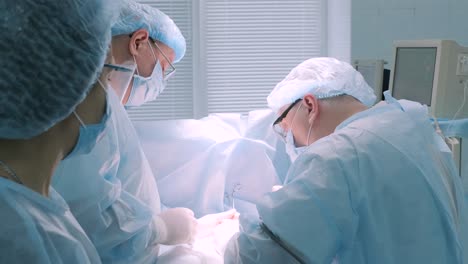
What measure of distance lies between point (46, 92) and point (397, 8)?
2972 mm

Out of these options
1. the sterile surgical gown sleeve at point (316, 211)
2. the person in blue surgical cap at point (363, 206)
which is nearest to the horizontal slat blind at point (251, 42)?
the person in blue surgical cap at point (363, 206)

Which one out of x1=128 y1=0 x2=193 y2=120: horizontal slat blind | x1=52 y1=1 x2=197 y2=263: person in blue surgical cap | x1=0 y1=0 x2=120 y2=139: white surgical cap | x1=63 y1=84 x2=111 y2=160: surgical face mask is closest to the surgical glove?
x1=52 y1=1 x2=197 y2=263: person in blue surgical cap

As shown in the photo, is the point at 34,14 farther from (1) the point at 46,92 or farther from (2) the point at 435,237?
(2) the point at 435,237

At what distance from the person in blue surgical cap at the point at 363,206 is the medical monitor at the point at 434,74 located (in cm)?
107

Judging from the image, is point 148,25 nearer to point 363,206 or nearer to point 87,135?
point 87,135

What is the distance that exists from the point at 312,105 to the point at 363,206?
0.60m

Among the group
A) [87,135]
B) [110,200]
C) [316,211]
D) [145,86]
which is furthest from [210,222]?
[87,135]

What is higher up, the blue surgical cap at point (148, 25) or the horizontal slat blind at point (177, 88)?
the blue surgical cap at point (148, 25)

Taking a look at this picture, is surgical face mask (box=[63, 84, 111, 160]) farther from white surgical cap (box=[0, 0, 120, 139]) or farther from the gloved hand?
the gloved hand

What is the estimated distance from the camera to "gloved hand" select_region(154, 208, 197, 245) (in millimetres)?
1718

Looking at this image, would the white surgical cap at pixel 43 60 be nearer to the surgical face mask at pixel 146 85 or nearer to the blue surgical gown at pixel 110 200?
the blue surgical gown at pixel 110 200

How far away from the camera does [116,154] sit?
1.53 m

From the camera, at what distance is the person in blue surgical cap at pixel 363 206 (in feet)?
3.88

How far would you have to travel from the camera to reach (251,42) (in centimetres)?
285
